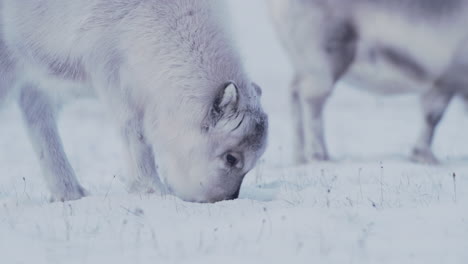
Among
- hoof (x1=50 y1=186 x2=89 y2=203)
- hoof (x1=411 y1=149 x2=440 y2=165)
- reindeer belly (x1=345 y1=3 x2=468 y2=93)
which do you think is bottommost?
hoof (x1=411 y1=149 x2=440 y2=165)

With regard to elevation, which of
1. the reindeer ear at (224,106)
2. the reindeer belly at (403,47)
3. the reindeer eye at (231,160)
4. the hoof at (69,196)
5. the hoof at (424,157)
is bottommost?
the hoof at (424,157)

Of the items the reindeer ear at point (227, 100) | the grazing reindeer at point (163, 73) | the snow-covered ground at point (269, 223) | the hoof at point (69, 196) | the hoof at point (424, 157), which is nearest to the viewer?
the snow-covered ground at point (269, 223)

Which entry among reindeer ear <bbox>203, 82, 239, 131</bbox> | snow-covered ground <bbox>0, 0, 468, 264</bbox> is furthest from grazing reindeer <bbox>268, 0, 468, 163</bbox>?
reindeer ear <bbox>203, 82, 239, 131</bbox>

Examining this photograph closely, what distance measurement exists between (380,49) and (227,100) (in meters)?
4.43

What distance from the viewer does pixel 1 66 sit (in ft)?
18.9

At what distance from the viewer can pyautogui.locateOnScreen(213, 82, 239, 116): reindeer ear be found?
5.00 meters

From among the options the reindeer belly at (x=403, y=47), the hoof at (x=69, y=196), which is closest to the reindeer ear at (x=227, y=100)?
the hoof at (x=69, y=196)

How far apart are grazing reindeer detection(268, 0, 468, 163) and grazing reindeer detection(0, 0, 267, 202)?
3.51 meters

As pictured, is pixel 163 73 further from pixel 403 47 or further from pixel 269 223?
pixel 403 47

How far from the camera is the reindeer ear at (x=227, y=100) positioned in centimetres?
500

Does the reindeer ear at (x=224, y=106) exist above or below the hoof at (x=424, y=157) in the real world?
above

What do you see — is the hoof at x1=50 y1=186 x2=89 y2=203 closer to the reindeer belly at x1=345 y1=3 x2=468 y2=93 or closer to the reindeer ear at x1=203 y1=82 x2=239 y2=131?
the reindeer ear at x1=203 y1=82 x2=239 y2=131

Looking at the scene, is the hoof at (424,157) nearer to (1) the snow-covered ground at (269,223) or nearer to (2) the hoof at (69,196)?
(1) the snow-covered ground at (269,223)

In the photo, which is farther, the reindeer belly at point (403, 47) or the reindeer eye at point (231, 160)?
the reindeer belly at point (403, 47)
